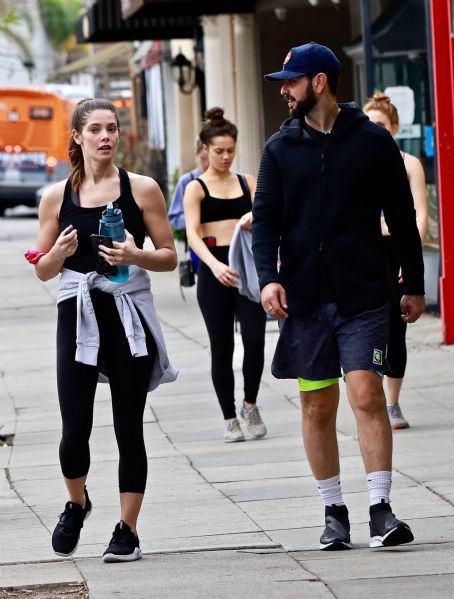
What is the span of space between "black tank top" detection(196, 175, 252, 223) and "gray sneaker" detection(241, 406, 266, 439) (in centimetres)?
116

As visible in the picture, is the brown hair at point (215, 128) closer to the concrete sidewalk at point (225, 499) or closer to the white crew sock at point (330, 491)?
the concrete sidewalk at point (225, 499)

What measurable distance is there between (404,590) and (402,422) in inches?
151

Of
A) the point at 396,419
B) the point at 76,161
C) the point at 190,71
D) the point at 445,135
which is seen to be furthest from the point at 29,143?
the point at 76,161

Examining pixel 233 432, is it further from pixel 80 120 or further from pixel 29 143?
pixel 29 143

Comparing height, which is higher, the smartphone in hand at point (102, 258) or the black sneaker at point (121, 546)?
the smartphone in hand at point (102, 258)

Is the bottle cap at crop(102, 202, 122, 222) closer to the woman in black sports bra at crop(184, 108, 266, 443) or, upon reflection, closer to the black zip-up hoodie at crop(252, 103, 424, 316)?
the black zip-up hoodie at crop(252, 103, 424, 316)

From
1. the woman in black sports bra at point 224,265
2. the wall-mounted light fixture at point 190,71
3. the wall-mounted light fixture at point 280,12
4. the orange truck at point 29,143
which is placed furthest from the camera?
the orange truck at point 29,143

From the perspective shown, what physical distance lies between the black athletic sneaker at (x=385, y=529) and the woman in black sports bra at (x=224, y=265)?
3221mm

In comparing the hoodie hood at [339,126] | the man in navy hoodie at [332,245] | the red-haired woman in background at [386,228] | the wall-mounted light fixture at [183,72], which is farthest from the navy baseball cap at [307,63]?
the wall-mounted light fixture at [183,72]

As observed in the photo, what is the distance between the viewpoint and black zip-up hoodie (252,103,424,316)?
586 centimetres

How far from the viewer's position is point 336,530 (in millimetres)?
5984

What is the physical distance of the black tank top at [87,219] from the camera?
19.3ft

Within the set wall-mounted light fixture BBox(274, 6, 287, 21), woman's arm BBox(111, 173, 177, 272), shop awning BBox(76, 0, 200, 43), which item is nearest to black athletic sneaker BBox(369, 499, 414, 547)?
woman's arm BBox(111, 173, 177, 272)

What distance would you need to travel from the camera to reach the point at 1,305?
741 inches
